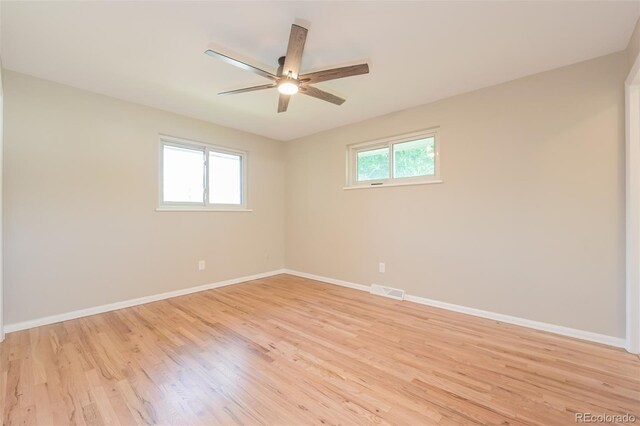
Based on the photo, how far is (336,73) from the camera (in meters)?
2.04

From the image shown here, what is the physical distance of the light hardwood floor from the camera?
144cm

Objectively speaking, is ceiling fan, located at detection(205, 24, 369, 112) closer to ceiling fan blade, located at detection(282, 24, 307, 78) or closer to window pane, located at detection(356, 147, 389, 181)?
ceiling fan blade, located at detection(282, 24, 307, 78)

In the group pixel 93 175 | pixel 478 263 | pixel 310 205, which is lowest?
pixel 478 263

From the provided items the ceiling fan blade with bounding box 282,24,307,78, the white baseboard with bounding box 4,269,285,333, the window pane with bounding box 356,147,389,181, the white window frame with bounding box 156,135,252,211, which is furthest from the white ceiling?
the white baseboard with bounding box 4,269,285,333

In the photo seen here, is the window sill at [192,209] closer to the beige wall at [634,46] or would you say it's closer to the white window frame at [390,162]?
the white window frame at [390,162]

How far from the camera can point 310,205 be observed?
4.52 meters

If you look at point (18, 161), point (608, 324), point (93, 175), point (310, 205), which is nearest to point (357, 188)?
point (310, 205)

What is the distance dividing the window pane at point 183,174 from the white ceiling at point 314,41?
890mm

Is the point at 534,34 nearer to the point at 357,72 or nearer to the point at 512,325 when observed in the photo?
the point at 357,72

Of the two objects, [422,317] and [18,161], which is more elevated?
[18,161]

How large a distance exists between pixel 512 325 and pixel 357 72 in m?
2.78

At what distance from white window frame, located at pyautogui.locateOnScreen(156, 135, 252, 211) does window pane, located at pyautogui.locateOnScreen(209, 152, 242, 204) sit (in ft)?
0.17

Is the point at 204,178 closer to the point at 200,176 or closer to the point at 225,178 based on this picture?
the point at 200,176

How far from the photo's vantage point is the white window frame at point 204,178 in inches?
136
